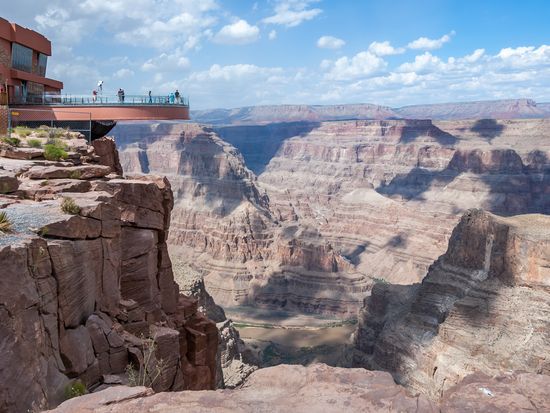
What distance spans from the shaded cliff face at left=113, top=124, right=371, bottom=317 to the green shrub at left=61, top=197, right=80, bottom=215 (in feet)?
272

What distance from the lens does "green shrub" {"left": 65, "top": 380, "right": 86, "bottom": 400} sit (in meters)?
10.9

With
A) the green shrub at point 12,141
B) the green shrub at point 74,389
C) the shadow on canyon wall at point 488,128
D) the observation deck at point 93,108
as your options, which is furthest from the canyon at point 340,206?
the green shrub at point 74,389

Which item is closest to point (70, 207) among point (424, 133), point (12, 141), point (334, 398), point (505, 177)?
point (334, 398)

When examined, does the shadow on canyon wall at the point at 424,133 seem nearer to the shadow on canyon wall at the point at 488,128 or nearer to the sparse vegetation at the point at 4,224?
the shadow on canyon wall at the point at 488,128

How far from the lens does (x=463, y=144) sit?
571 ft

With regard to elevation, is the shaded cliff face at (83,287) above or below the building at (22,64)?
below

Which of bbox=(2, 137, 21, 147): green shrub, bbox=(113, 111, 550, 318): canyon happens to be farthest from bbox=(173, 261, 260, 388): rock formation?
bbox=(113, 111, 550, 318): canyon

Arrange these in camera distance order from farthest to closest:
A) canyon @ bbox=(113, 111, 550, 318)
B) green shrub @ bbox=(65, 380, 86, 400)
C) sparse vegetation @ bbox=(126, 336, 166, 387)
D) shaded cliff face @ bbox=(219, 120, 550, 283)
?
shaded cliff face @ bbox=(219, 120, 550, 283), canyon @ bbox=(113, 111, 550, 318), sparse vegetation @ bbox=(126, 336, 166, 387), green shrub @ bbox=(65, 380, 86, 400)

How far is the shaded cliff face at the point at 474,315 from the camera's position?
42.2m

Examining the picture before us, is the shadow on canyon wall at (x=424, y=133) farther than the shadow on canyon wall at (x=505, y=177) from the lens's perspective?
Yes

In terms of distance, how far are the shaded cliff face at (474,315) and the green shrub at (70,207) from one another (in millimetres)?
33806

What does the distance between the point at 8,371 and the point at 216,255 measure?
343 ft

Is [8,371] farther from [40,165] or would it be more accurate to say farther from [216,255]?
[216,255]

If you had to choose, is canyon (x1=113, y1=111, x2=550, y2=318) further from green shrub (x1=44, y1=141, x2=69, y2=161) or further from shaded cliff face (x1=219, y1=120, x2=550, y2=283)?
green shrub (x1=44, y1=141, x2=69, y2=161)
